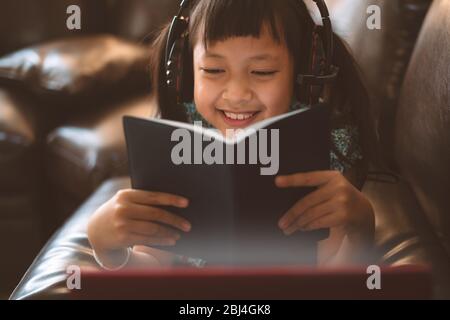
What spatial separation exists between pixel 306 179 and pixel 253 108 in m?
0.19

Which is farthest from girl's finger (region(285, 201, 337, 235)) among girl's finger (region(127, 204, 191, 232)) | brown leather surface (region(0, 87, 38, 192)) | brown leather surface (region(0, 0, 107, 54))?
brown leather surface (region(0, 0, 107, 54))

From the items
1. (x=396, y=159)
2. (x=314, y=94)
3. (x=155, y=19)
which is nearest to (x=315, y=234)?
(x=314, y=94)

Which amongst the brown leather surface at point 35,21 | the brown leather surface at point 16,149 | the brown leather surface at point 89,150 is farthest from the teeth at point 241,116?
the brown leather surface at point 35,21

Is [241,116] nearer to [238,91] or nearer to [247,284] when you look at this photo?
[238,91]

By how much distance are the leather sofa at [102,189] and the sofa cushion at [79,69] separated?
0.06 meters

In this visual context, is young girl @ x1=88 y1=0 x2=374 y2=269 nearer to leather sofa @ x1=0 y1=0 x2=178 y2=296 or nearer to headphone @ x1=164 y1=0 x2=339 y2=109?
headphone @ x1=164 y1=0 x2=339 y2=109

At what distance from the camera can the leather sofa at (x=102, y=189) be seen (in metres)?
0.94

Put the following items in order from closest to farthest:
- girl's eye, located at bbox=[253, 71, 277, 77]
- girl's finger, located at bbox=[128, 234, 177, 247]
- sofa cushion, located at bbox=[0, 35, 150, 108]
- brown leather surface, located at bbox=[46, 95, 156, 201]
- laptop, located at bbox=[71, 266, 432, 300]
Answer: laptop, located at bbox=[71, 266, 432, 300] < girl's finger, located at bbox=[128, 234, 177, 247] < girl's eye, located at bbox=[253, 71, 277, 77] < brown leather surface, located at bbox=[46, 95, 156, 201] < sofa cushion, located at bbox=[0, 35, 150, 108]

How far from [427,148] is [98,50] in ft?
3.00

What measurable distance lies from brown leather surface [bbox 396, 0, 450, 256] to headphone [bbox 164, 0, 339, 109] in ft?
0.56

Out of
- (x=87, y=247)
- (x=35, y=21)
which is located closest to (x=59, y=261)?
(x=87, y=247)

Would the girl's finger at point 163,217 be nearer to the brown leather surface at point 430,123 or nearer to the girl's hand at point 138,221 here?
the girl's hand at point 138,221

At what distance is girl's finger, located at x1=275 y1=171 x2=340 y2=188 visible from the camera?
753mm

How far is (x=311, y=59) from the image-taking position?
91cm
